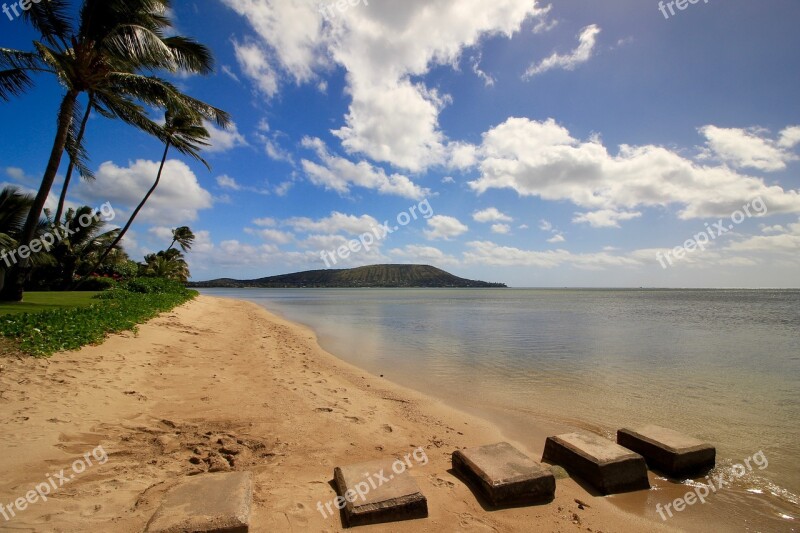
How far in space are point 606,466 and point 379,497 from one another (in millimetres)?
2669

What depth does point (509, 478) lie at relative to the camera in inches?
151

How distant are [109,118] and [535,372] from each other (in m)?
22.2

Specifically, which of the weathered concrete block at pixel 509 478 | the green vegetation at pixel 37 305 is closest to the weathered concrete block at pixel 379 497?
the weathered concrete block at pixel 509 478

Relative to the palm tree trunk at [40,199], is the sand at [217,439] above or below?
below

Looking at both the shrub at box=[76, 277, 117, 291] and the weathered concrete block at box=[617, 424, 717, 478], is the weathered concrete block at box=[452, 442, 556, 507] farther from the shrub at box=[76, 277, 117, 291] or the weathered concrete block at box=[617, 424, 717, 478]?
the shrub at box=[76, 277, 117, 291]

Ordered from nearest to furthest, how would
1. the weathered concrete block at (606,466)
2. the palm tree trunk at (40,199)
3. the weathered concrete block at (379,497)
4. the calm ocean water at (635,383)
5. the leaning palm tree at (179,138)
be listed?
the weathered concrete block at (379,497)
the weathered concrete block at (606,466)
the calm ocean water at (635,383)
the palm tree trunk at (40,199)
the leaning palm tree at (179,138)

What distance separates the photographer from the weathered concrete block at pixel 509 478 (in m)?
3.78

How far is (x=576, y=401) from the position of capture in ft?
26.2

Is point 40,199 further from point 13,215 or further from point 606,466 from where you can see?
point 606,466

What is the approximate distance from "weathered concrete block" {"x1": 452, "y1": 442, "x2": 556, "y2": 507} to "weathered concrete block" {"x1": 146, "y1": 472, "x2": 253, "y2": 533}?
234cm

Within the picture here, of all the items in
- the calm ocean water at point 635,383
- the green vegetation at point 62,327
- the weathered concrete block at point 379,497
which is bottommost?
the calm ocean water at point 635,383

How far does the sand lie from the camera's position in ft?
11.4

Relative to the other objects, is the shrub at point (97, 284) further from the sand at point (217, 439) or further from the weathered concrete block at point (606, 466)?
the weathered concrete block at point (606, 466)

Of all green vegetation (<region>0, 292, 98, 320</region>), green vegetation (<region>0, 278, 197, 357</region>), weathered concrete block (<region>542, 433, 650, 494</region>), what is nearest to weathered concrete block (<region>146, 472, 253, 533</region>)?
weathered concrete block (<region>542, 433, 650, 494</region>)
